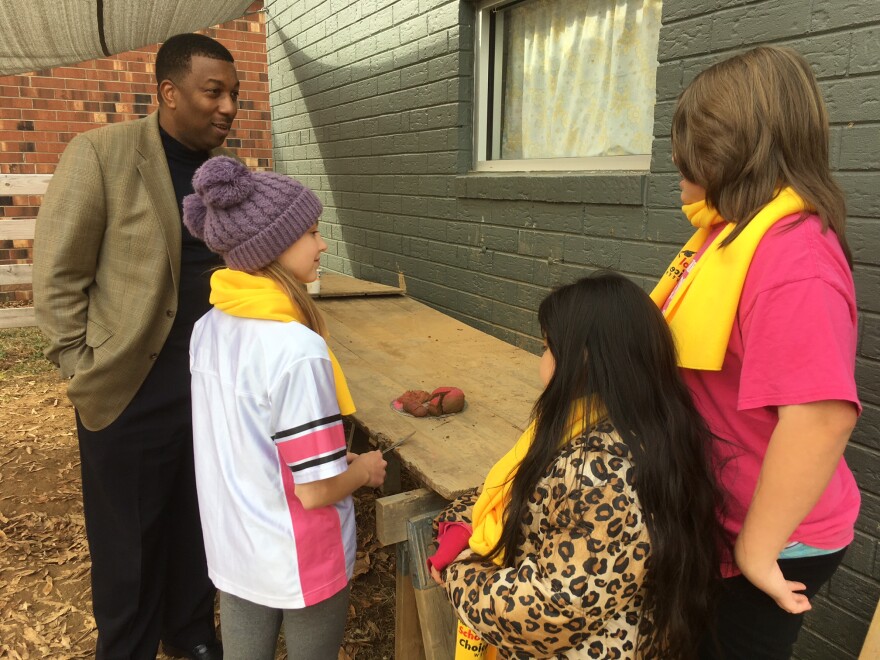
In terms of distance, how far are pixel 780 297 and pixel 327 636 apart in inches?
53.5

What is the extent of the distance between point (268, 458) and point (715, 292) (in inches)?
41.4

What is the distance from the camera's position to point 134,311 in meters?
2.31

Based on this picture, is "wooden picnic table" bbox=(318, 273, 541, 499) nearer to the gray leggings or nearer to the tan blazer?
the gray leggings

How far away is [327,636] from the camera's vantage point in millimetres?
1747

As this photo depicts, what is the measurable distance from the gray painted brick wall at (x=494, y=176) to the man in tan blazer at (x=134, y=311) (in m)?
1.75

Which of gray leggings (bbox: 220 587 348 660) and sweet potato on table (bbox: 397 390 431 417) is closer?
gray leggings (bbox: 220 587 348 660)

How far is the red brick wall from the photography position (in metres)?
7.48

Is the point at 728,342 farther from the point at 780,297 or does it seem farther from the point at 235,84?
the point at 235,84

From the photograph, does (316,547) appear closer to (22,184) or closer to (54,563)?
(54,563)

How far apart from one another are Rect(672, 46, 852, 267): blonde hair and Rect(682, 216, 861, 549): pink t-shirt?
7cm

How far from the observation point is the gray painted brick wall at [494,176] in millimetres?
2137

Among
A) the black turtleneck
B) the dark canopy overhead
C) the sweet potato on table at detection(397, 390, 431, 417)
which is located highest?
the dark canopy overhead

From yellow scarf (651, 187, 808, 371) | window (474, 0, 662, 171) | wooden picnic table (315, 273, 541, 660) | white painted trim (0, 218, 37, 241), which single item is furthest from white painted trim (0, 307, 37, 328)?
yellow scarf (651, 187, 808, 371)

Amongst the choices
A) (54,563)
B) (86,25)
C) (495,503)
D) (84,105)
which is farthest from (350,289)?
(84,105)
